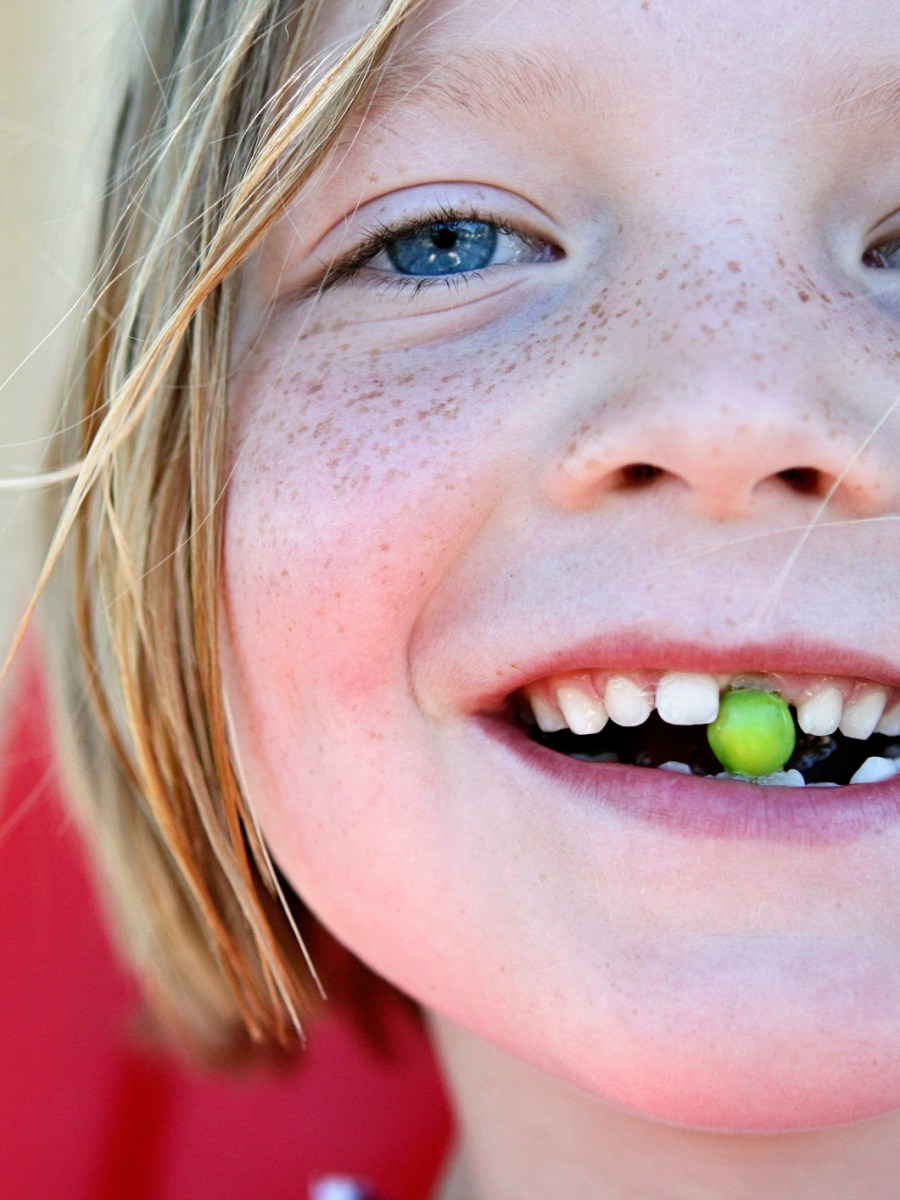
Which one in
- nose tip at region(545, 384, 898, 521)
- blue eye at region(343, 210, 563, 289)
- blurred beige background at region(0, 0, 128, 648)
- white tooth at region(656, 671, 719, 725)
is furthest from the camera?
blurred beige background at region(0, 0, 128, 648)

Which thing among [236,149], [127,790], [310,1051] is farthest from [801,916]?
[310,1051]

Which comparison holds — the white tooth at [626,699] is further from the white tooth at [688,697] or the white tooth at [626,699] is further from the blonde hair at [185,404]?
the blonde hair at [185,404]

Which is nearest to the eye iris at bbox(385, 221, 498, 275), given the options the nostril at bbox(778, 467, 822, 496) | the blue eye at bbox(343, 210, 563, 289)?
the blue eye at bbox(343, 210, 563, 289)

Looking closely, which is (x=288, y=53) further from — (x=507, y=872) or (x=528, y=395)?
(x=507, y=872)

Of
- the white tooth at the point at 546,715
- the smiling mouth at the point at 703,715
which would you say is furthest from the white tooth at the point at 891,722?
the white tooth at the point at 546,715

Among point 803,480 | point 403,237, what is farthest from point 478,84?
point 803,480

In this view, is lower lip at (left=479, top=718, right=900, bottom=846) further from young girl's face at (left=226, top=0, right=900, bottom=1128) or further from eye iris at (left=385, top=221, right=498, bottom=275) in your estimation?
eye iris at (left=385, top=221, right=498, bottom=275)

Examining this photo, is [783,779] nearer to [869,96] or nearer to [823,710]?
[823,710]
